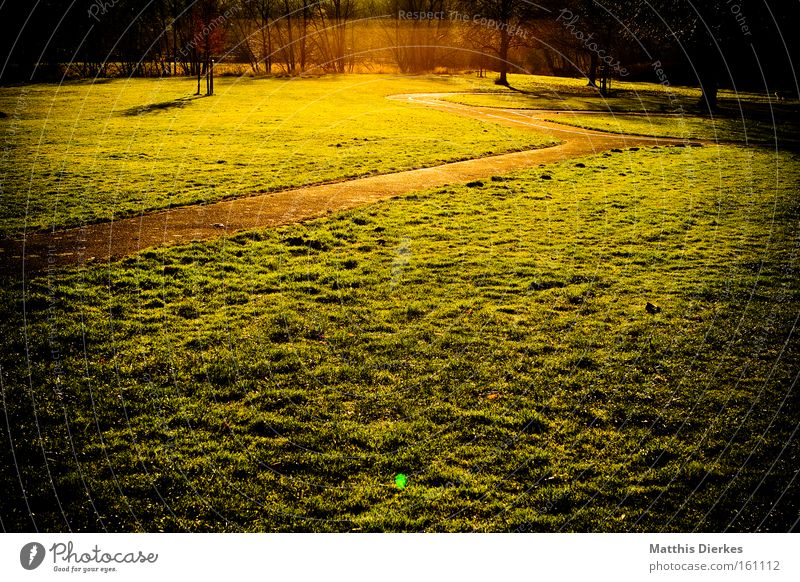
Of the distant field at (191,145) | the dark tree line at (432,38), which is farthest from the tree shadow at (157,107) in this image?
the dark tree line at (432,38)

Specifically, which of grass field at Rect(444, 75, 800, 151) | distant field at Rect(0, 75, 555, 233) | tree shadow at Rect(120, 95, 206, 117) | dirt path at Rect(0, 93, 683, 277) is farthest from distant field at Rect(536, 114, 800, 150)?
tree shadow at Rect(120, 95, 206, 117)

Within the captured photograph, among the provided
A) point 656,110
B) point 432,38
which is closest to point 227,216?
point 656,110

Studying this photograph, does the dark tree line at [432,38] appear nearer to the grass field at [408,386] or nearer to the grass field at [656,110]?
the grass field at [656,110]

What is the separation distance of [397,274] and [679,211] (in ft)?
27.8

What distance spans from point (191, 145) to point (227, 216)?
474 inches

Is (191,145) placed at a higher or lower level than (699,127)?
lower

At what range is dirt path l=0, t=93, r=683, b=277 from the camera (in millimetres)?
10562

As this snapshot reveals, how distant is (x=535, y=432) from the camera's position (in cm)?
597

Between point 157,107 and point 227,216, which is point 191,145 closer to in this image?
point 227,216

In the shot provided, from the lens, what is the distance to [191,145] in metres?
23.7

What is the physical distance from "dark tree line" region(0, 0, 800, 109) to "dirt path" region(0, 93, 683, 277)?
406cm

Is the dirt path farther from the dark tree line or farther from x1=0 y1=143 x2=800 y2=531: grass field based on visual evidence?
the dark tree line
